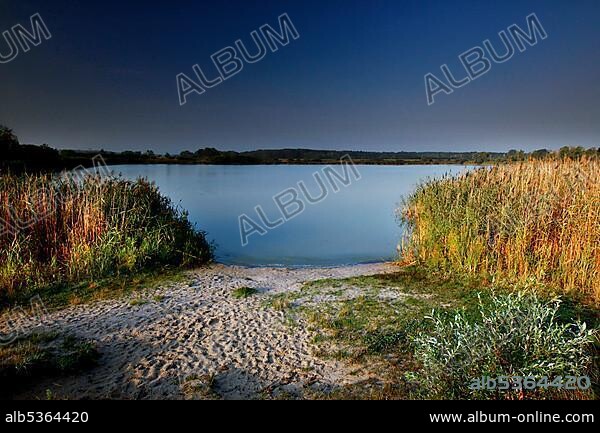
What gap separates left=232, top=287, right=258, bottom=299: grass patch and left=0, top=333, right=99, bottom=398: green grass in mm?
3133

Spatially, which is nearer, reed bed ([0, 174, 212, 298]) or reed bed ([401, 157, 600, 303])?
reed bed ([401, 157, 600, 303])

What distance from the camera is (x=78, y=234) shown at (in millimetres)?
10367

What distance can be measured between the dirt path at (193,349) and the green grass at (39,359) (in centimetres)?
19

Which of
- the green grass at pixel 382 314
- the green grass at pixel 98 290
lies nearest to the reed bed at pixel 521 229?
the green grass at pixel 382 314

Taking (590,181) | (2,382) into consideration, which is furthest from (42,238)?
Answer: (590,181)

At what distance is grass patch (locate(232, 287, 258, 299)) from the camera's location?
8641 millimetres

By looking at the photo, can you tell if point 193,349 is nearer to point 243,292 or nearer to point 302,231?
point 243,292

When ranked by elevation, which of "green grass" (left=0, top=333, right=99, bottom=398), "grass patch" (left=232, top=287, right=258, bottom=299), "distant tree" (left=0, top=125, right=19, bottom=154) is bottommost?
"grass patch" (left=232, top=287, right=258, bottom=299)

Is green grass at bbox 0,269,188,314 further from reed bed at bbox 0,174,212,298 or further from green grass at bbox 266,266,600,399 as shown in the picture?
green grass at bbox 266,266,600,399

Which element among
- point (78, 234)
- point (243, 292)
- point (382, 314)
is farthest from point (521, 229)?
point (78, 234)

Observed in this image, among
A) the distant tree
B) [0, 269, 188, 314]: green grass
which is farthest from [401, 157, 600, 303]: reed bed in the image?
the distant tree
